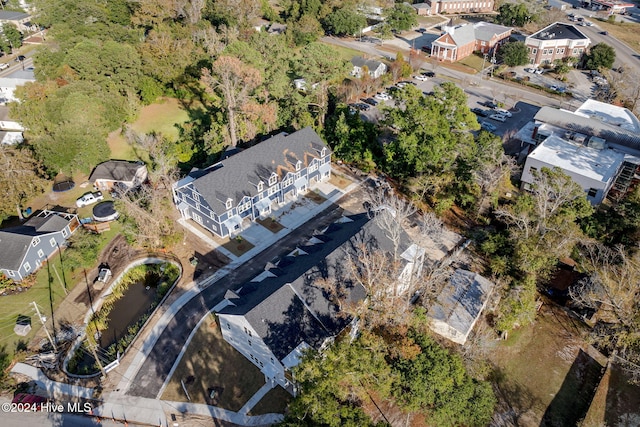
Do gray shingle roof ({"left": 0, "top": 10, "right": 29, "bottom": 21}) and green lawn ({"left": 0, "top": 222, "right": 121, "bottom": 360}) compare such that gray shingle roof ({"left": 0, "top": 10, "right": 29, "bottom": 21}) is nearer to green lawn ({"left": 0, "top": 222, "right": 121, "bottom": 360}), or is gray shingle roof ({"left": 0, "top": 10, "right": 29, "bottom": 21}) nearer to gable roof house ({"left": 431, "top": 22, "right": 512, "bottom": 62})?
green lawn ({"left": 0, "top": 222, "right": 121, "bottom": 360})

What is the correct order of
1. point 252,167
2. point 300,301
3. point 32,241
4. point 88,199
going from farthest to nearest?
point 88,199 → point 252,167 → point 32,241 → point 300,301

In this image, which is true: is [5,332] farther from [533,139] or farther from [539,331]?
[533,139]

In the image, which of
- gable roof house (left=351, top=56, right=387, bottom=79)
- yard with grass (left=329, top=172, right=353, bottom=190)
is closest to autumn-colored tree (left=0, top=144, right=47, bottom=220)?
yard with grass (left=329, top=172, right=353, bottom=190)

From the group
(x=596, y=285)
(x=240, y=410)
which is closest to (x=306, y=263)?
(x=240, y=410)

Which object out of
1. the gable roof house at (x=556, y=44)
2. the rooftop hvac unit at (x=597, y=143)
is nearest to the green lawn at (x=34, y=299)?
the rooftop hvac unit at (x=597, y=143)

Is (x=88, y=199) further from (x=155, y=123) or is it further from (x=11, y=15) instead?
(x=11, y=15)

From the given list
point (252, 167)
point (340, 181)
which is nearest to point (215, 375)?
point (252, 167)
